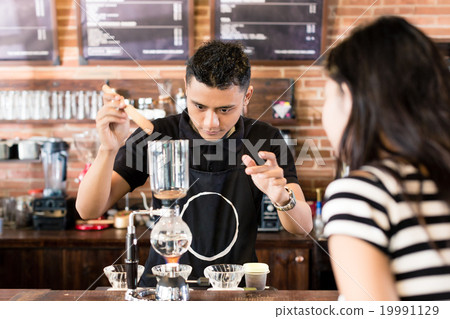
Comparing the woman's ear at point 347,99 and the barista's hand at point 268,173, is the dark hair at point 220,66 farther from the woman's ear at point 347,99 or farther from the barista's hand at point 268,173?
the woman's ear at point 347,99

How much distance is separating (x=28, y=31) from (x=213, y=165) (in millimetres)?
1922

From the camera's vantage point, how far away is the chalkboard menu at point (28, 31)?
321cm

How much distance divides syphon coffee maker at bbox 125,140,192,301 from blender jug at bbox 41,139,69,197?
185 centimetres

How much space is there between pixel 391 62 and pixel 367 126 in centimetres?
10

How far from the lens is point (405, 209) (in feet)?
2.46

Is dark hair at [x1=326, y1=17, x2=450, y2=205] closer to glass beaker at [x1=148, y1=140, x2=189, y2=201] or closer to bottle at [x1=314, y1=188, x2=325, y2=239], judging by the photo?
glass beaker at [x1=148, y1=140, x2=189, y2=201]

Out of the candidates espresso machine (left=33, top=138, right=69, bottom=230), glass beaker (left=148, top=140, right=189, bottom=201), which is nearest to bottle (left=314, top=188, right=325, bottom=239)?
espresso machine (left=33, top=138, right=69, bottom=230)

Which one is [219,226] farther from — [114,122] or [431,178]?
[431,178]

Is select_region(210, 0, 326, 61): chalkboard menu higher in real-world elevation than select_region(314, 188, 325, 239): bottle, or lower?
higher

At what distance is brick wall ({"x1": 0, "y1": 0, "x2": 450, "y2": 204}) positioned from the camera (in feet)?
10.7

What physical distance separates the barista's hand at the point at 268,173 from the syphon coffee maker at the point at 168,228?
0.62ft

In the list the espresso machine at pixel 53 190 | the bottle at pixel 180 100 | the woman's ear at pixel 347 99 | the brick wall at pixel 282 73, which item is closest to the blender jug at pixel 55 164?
the espresso machine at pixel 53 190

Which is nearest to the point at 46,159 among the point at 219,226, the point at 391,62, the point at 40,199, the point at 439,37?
the point at 40,199

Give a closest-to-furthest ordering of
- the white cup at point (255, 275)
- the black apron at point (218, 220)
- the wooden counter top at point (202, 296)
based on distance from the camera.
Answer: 1. the wooden counter top at point (202, 296)
2. the white cup at point (255, 275)
3. the black apron at point (218, 220)
